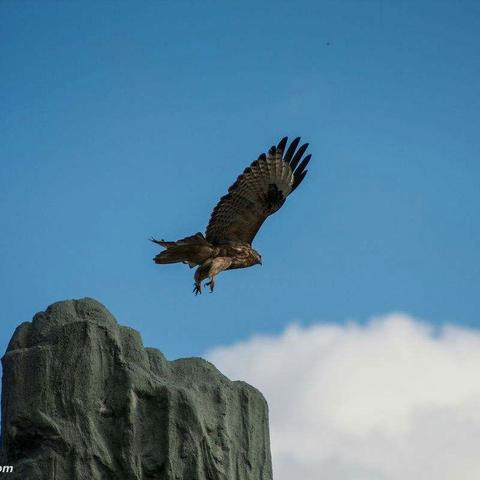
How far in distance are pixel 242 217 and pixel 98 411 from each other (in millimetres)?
3800

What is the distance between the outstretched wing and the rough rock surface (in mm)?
2559

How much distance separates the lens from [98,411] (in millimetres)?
11656

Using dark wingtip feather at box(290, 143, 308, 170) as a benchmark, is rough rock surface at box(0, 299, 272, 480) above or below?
below

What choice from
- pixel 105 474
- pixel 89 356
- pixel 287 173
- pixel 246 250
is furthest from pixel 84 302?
pixel 287 173

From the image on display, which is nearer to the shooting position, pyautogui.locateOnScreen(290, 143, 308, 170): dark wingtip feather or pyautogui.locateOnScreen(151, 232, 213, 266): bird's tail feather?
pyautogui.locateOnScreen(151, 232, 213, 266): bird's tail feather

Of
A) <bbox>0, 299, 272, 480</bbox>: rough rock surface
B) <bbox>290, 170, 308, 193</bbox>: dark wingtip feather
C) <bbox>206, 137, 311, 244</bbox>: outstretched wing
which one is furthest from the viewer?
<bbox>290, 170, 308, 193</bbox>: dark wingtip feather

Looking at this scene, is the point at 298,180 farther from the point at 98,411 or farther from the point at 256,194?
the point at 98,411

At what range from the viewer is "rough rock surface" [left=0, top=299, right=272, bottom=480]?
11391 millimetres

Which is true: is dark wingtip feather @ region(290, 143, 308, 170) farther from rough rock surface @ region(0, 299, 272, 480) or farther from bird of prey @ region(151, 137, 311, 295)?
rough rock surface @ region(0, 299, 272, 480)

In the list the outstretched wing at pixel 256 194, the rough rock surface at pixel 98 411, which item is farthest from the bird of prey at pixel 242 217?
the rough rock surface at pixel 98 411

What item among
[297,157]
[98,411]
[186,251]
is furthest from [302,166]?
[98,411]

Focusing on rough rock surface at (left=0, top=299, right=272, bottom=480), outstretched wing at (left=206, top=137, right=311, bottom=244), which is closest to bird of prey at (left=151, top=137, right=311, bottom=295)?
outstretched wing at (left=206, top=137, right=311, bottom=244)

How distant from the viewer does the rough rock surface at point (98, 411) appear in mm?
11391

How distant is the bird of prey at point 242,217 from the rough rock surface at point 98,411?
1.73 meters
